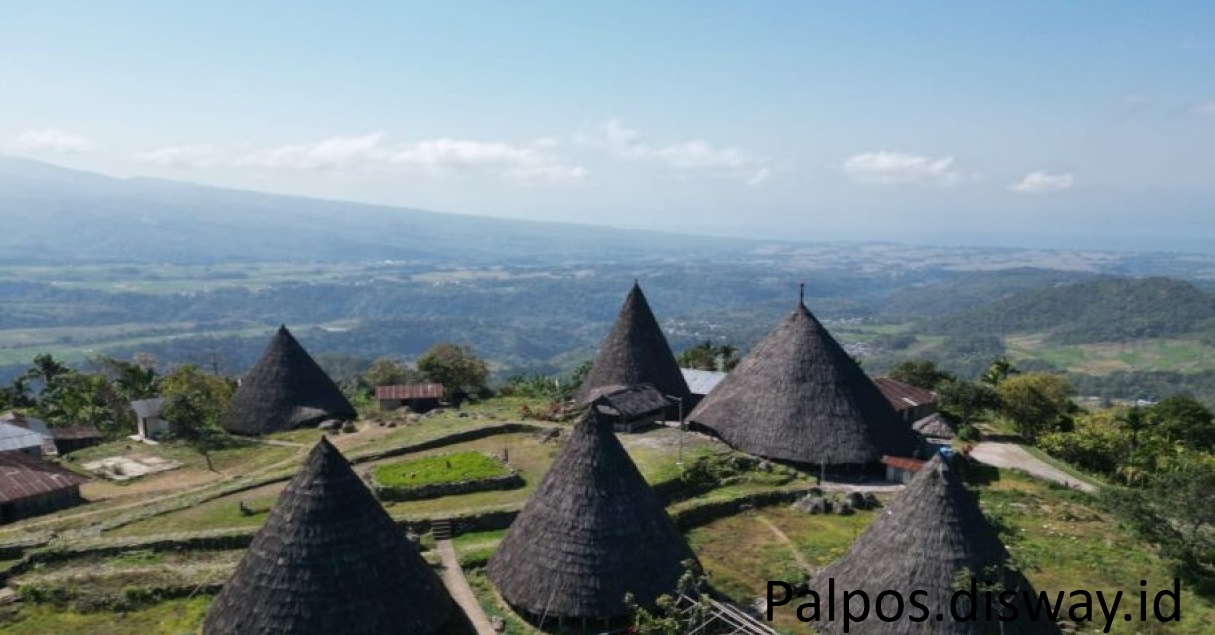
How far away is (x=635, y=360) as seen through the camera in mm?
42625

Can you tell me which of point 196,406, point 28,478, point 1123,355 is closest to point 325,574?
point 28,478

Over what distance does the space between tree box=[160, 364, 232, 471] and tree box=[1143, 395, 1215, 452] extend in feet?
169

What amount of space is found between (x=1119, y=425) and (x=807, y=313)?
21.0 meters

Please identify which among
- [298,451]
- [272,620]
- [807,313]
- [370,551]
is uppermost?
[807,313]

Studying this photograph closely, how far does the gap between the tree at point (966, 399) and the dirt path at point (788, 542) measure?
2285cm

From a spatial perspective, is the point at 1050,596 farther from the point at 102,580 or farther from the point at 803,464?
the point at 102,580

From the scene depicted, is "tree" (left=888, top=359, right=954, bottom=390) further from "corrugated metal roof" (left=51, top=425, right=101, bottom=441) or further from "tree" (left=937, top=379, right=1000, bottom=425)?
"corrugated metal roof" (left=51, top=425, right=101, bottom=441)

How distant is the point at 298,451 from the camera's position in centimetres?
3938

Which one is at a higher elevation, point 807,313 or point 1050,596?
point 807,313

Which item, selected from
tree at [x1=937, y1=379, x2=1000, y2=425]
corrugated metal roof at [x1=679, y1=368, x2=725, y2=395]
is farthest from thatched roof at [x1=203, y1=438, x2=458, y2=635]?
tree at [x1=937, y1=379, x2=1000, y2=425]

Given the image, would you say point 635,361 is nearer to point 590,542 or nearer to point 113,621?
point 590,542

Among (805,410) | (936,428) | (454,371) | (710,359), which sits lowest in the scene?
(936,428)

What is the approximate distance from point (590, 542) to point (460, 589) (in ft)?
14.7

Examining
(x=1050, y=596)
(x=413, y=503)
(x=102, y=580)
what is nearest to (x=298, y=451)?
(x=413, y=503)
